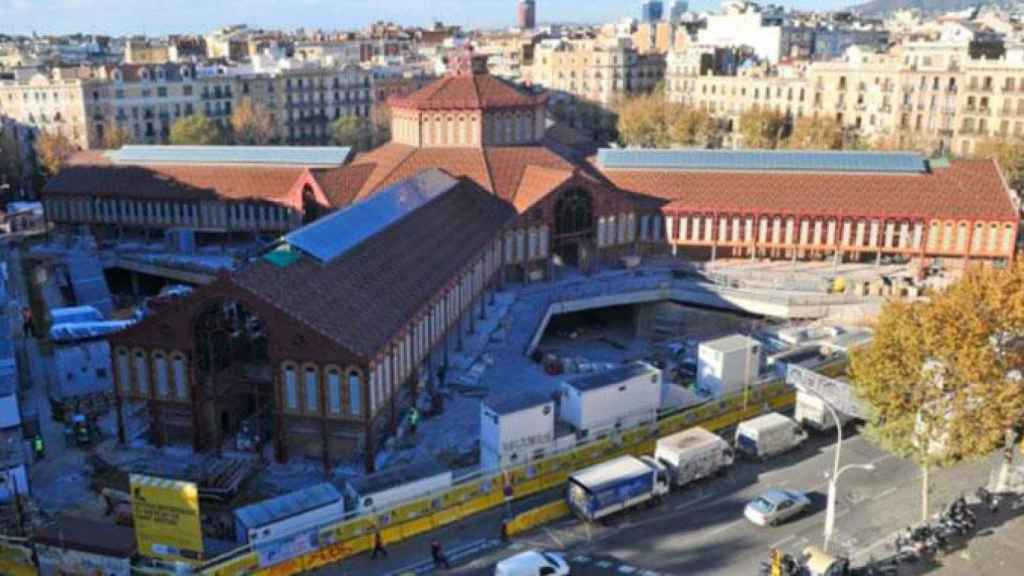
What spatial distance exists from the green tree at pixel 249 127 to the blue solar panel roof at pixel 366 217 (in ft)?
194

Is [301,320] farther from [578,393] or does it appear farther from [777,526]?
[777,526]

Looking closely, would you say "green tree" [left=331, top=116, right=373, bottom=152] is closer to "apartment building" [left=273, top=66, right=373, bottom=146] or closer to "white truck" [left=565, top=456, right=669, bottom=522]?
"apartment building" [left=273, top=66, right=373, bottom=146]

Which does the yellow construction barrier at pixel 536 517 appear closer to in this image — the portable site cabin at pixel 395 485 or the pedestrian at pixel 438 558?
the pedestrian at pixel 438 558

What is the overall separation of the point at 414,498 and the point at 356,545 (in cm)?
339

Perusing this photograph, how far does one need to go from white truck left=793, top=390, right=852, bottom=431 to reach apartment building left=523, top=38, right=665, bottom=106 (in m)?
118

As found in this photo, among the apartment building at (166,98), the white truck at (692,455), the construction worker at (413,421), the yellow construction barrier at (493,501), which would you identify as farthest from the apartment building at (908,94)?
the construction worker at (413,421)

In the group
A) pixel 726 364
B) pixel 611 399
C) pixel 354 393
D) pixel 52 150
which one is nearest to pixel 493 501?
pixel 354 393

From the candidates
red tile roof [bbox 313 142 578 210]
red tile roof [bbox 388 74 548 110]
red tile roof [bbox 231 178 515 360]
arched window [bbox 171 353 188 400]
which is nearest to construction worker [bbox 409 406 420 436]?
red tile roof [bbox 231 178 515 360]

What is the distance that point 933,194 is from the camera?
247ft

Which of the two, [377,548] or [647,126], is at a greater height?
[647,126]

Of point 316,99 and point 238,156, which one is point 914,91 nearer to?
point 238,156

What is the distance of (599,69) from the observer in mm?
162125

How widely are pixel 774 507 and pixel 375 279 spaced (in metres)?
23.7

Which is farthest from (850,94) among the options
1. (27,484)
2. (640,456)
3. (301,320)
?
(27,484)
